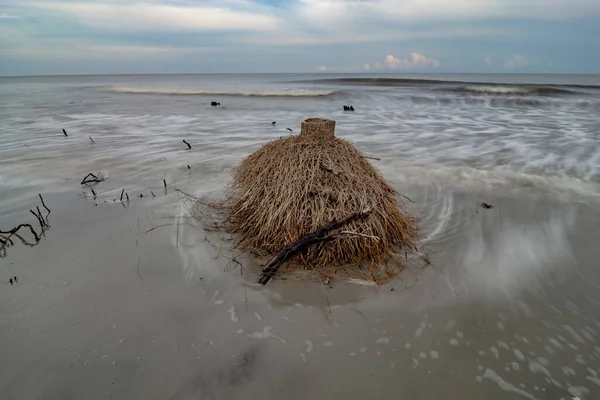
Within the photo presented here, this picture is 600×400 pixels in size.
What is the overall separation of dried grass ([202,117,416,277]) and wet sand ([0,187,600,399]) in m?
0.36

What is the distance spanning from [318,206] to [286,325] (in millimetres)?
1524

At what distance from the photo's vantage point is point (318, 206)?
4.37 meters

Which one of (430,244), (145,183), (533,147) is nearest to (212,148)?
(145,183)

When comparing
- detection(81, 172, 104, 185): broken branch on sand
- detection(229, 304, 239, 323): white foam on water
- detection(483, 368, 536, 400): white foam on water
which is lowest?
detection(483, 368, 536, 400): white foam on water

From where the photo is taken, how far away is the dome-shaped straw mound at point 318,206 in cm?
430

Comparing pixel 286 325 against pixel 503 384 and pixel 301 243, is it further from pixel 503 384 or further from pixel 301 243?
pixel 503 384

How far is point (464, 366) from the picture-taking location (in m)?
3.12

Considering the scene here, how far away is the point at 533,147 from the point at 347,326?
12127mm

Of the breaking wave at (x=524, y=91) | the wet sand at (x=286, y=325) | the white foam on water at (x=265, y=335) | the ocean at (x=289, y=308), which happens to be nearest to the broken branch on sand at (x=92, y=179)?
the ocean at (x=289, y=308)

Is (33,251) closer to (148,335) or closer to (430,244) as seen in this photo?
(148,335)

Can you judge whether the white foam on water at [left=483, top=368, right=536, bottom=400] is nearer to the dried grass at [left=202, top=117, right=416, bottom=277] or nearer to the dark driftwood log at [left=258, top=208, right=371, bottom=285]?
the dried grass at [left=202, top=117, right=416, bottom=277]

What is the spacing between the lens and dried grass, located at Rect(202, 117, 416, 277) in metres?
4.31

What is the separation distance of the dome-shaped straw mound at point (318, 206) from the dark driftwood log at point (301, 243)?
0.14 ft

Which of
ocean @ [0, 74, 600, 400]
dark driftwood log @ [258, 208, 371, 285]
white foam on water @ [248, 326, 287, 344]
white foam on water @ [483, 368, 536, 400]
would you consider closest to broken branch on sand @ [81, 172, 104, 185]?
ocean @ [0, 74, 600, 400]
